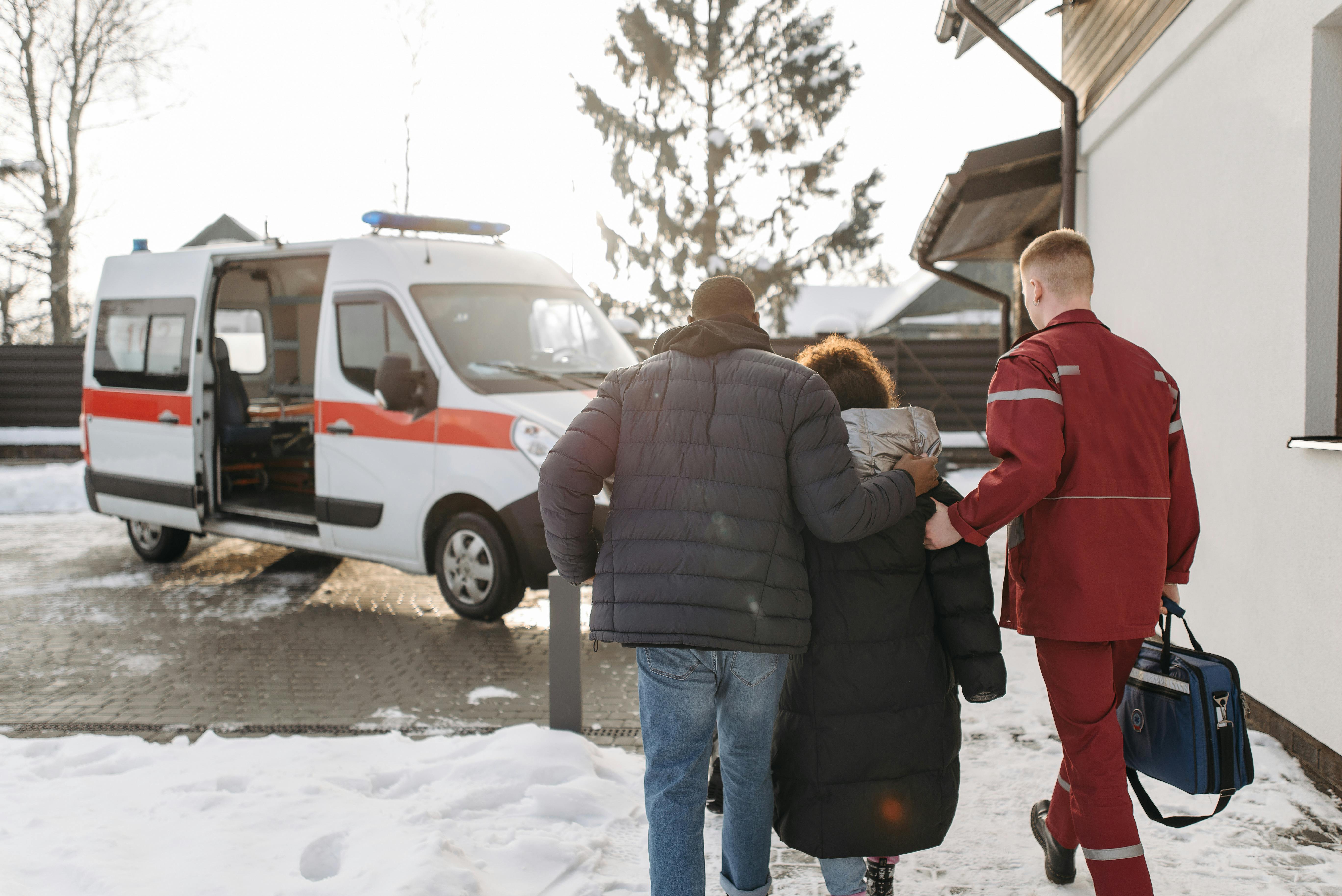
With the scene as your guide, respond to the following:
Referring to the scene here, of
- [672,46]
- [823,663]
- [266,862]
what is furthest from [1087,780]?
[672,46]

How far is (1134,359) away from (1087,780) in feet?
3.52

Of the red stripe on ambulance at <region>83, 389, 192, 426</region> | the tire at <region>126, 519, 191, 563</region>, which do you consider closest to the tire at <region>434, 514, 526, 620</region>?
the red stripe on ambulance at <region>83, 389, 192, 426</region>

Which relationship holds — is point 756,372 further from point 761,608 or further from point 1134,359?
point 1134,359

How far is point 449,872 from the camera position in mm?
2799

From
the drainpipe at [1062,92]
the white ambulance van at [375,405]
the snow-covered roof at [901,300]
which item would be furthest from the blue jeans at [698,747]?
the snow-covered roof at [901,300]

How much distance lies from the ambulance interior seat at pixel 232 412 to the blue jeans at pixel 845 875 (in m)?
6.83

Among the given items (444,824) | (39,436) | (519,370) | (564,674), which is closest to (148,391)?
(519,370)

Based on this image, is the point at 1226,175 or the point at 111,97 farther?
the point at 111,97

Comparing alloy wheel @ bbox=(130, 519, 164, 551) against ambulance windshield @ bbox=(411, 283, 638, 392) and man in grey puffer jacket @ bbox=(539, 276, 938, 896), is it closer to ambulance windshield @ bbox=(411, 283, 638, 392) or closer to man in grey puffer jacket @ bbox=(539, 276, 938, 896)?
ambulance windshield @ bbox=(411, 283, 638, 392)

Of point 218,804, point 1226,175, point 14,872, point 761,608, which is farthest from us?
point 1226,175

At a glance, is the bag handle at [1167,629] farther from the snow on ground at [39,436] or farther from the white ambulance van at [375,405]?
the snow on ground at [39,436]

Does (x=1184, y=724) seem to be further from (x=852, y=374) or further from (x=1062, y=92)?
(x=1062, y=92)

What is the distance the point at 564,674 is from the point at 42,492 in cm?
1126

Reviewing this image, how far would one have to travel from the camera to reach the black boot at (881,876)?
8.81ft
